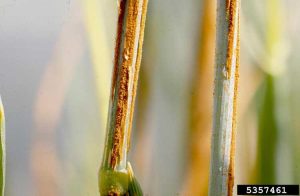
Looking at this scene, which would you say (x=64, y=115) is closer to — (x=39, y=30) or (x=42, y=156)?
(x=42, y=156)

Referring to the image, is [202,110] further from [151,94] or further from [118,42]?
[118,42]

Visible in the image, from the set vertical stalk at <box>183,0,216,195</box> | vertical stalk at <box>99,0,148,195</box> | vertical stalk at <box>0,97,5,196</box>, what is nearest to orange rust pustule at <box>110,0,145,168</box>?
vertical stalk at <box>99,0,148,195</box>

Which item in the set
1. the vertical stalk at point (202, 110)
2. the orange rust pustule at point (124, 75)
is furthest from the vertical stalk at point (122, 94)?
the vertical stalk at point (202, 110)

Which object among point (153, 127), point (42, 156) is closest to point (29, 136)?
A: point (42, 156)

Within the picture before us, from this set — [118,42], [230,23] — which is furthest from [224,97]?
[118,42]

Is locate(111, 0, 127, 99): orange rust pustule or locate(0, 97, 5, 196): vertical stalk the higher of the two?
locate(111, 0, 127, 99): orange rust pustule

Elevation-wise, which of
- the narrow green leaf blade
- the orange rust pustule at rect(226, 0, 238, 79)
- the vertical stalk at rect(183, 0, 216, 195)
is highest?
the orange rust pustule at rect(226, 0, 238, 79)

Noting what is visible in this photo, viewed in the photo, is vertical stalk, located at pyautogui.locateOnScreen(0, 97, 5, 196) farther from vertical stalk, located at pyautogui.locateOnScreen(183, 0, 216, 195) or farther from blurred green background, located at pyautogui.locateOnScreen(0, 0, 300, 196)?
vertical stalk, located at pyautogui.locateOnScreen(183, 0, 216, 195)
